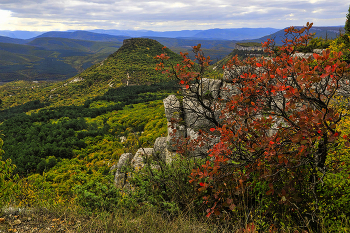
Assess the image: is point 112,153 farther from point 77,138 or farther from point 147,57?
point 147,57

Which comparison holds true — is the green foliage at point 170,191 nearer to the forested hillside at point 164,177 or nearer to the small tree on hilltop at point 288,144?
the forested hillside at point 164,177

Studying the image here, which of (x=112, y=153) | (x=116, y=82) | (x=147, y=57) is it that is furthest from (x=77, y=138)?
(x=147, y=57)

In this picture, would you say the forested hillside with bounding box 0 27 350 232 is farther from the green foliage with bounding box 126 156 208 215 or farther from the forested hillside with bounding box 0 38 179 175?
the forested hillside with bounding box 0 38 179 175

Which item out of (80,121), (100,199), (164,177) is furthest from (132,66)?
(100,199)

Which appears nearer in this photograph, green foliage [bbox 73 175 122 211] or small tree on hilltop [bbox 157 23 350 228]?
small tree on hilltop [bbox 157 23 350 228]

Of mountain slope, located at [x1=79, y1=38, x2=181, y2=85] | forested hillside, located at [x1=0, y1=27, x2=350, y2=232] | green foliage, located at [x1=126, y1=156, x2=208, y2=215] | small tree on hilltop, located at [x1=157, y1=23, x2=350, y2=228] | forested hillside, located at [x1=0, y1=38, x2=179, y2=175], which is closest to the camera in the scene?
small tree on hilltop, located at [x1=157, y1=23, x2=350, y2=228]

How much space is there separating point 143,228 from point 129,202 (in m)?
1.06

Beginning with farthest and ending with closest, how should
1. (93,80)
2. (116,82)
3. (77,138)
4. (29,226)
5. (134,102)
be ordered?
(93,80) → (116,82) → (134,102) → (77,138) → (29,226)

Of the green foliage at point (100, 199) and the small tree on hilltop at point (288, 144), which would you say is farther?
the green foliage at point (100, 199)

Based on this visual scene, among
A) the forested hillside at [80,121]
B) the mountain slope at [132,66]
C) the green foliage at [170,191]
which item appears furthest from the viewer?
the mountain slope at [132,66]

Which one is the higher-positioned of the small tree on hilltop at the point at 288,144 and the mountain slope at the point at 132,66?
the mountain slope at the point at 132,66

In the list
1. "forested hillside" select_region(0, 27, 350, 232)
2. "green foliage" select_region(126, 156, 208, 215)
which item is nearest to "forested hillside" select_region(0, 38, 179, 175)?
"forested hillside" select_region(0, 27, 350, 232)

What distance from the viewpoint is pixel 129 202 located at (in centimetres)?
362

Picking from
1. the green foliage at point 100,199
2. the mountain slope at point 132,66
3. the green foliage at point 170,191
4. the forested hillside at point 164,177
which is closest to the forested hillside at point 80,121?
the forested hillside at point 164,177
